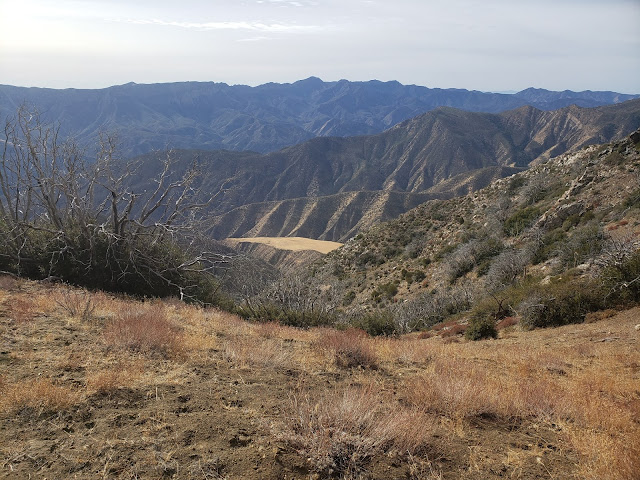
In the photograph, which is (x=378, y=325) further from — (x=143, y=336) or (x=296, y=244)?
(x=296, y=244)

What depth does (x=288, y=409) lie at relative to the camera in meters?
4.36

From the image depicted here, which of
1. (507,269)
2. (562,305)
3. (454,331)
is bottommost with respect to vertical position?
(454,331)

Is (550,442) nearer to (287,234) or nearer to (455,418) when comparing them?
(455,418)

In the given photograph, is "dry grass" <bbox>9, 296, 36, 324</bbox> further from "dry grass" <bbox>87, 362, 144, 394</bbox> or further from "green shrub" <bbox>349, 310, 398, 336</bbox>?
"green shrub" <bbox>349, 310, 398, 336</bbox>

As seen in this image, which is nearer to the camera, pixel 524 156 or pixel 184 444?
pixel 184 444

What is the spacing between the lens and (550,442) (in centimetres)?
413

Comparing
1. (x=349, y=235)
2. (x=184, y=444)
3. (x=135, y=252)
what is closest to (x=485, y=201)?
(x=135, y=252)

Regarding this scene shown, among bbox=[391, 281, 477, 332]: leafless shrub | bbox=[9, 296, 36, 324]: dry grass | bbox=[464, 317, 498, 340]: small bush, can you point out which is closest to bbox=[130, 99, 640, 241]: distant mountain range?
bbox=[391, 281, 477, 332]: leafless shrub

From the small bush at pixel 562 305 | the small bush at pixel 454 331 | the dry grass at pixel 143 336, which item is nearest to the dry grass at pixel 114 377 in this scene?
the dry grass at pixel 143 336

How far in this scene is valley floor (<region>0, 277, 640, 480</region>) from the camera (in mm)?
3406

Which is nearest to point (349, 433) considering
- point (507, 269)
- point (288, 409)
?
point (288, 409)

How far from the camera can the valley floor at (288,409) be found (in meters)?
3.41

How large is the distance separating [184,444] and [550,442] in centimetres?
369

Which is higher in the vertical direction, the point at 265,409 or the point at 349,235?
the point at 265,409
